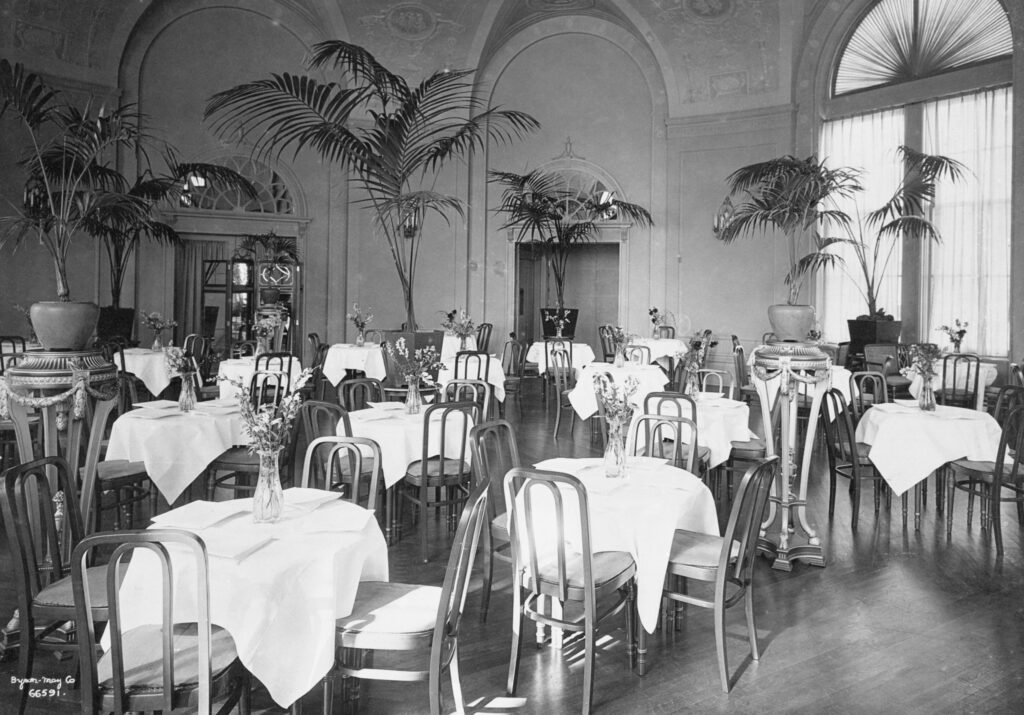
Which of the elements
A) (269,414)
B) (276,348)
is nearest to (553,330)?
(276,348)

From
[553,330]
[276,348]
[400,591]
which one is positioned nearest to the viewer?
[400,591]

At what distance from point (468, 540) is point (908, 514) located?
156 inches

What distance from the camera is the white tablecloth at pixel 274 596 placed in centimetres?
228

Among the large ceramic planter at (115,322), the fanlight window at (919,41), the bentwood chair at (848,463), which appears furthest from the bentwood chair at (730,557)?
the fanlight window at (919,41)

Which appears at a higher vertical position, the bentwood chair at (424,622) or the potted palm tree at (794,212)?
the potted palm tree at (794,212)

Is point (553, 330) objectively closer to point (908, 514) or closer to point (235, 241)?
point (235, 241)

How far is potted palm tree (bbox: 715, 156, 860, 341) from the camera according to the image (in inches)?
166

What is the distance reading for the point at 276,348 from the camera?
11039 millimetres

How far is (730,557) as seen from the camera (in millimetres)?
3123

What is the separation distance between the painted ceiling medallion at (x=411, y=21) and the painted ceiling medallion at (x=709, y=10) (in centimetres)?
392

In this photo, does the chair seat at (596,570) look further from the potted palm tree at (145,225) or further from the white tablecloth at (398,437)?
the potted palm tree at (145,225)

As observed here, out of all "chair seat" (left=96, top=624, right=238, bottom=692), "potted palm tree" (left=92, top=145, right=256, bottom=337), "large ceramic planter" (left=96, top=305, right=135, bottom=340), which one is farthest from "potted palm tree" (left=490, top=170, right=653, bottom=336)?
"chair seat" (left=96, top=624, right=238, bottom=692)

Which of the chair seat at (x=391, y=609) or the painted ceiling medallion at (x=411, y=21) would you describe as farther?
the painted ceiling medallion at (x=411, y=21)

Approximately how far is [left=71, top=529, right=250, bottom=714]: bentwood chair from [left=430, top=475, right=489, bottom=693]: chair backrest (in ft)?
1.90
